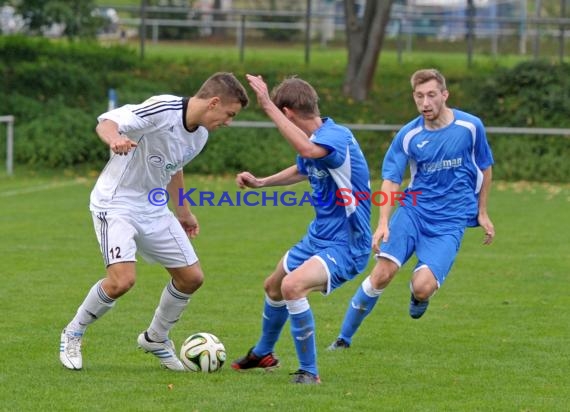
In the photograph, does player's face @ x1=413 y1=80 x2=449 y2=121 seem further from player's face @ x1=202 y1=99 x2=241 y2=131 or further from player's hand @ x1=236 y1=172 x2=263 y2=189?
player's face @ x1=202 y1=99 x2=241 y2=131

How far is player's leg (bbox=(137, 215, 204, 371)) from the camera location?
7527 mm

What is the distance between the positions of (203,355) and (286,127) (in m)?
1.67

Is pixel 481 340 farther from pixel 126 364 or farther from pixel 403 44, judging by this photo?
pixel 403 44

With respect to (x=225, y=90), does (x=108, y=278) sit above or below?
below

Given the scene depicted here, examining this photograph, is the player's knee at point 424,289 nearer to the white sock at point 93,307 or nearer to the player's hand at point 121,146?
the white sock at point 93,307

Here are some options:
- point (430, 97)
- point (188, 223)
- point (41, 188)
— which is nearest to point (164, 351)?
point (188, 223)

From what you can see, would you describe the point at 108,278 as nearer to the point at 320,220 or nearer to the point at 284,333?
the point at 320,220

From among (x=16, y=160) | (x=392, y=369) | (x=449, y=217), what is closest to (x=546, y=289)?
(x=449, y=217)

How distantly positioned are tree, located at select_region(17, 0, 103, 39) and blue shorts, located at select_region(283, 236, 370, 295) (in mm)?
19826

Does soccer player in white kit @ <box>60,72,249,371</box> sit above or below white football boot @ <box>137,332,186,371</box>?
above

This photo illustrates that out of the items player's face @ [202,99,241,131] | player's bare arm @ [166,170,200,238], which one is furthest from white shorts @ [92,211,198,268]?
player's face @ [202,99,241,131]

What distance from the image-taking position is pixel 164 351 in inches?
303

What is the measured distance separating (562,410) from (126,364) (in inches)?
113

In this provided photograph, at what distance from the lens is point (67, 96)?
88.7ft
